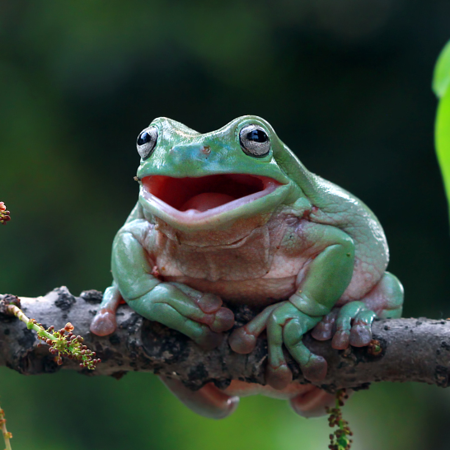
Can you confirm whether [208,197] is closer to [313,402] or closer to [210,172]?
[210,172]

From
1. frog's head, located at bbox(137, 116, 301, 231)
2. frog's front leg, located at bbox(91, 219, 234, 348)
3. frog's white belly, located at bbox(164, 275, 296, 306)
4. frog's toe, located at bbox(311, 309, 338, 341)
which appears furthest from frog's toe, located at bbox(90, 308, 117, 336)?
frog's toe, located at bbox(311, 309, 338, 341)

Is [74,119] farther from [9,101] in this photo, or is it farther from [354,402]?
[354,402]

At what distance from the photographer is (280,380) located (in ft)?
5.56

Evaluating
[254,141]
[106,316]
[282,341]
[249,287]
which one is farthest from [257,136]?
[106,316]

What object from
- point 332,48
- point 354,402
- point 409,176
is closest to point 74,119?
point 332,48

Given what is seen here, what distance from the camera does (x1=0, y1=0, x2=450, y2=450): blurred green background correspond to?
4.76m

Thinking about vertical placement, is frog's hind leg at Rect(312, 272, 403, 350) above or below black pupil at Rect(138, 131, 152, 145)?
below

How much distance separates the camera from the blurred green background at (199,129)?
187 inches

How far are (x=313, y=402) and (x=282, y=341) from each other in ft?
1.85

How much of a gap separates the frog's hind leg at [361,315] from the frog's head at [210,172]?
16.6 inches

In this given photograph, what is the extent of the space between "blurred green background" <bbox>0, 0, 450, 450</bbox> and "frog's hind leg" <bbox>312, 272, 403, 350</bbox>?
9.82ft

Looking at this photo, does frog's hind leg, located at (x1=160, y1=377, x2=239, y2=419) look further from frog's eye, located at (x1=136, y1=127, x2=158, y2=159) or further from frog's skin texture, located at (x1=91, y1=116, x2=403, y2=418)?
frog's eye, located at (x1=136, y1=127, x2=158, y2=159)

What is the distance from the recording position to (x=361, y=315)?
5.63 feet

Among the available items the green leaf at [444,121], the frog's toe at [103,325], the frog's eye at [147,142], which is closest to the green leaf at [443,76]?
the green leaf at [444,121]
